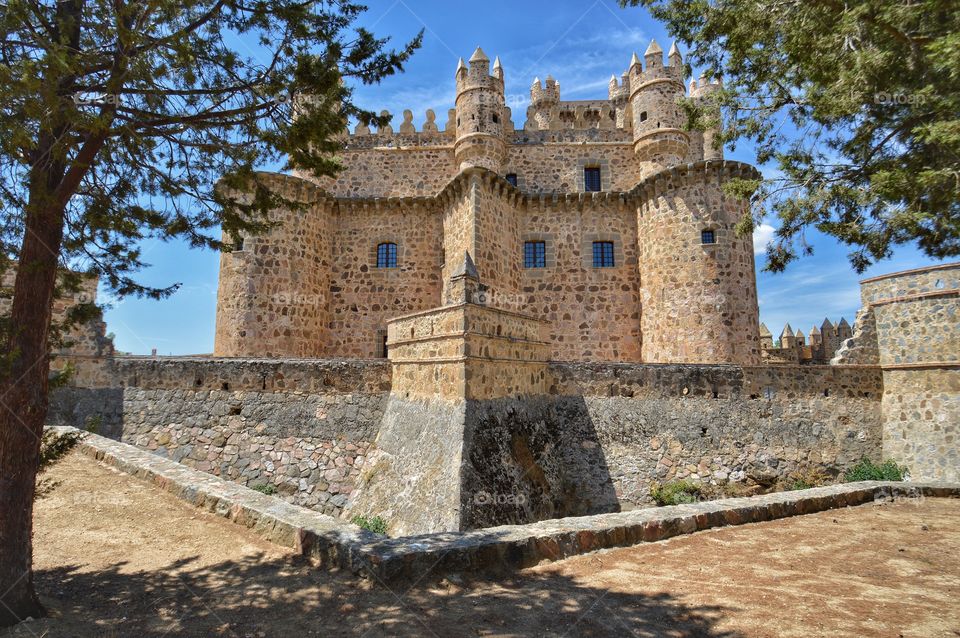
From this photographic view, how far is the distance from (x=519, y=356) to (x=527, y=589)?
6.86 metres

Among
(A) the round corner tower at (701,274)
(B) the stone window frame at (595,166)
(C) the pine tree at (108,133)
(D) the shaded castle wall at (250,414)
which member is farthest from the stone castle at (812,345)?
(C) the pine tree at (108,133)

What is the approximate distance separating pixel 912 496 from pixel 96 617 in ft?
39.2

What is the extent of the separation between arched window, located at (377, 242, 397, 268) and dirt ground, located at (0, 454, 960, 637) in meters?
14.1

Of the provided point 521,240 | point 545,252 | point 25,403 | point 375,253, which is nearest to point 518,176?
point 521,240

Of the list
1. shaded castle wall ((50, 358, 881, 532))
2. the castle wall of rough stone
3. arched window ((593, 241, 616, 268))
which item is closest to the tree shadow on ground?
shaded castle wall ((50, 358, 881, 532))

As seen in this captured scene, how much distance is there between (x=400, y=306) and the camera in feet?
63.9

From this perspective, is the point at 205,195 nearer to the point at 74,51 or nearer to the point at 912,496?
the point at 74,51

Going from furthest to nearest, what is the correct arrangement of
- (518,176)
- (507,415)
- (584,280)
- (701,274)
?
(518,176) → (584,280) → (701,274) → (507,415)

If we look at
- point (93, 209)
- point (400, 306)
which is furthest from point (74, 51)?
point (400, 306)

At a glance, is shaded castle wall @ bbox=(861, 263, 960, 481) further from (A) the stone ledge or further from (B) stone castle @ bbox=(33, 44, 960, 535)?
(A) the stone ledge

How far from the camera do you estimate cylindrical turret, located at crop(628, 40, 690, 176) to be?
1925cm

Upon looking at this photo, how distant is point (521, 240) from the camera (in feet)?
63.0

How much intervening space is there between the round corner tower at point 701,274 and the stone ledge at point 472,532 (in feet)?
25.9

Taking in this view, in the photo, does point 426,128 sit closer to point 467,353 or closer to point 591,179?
point 591,179
